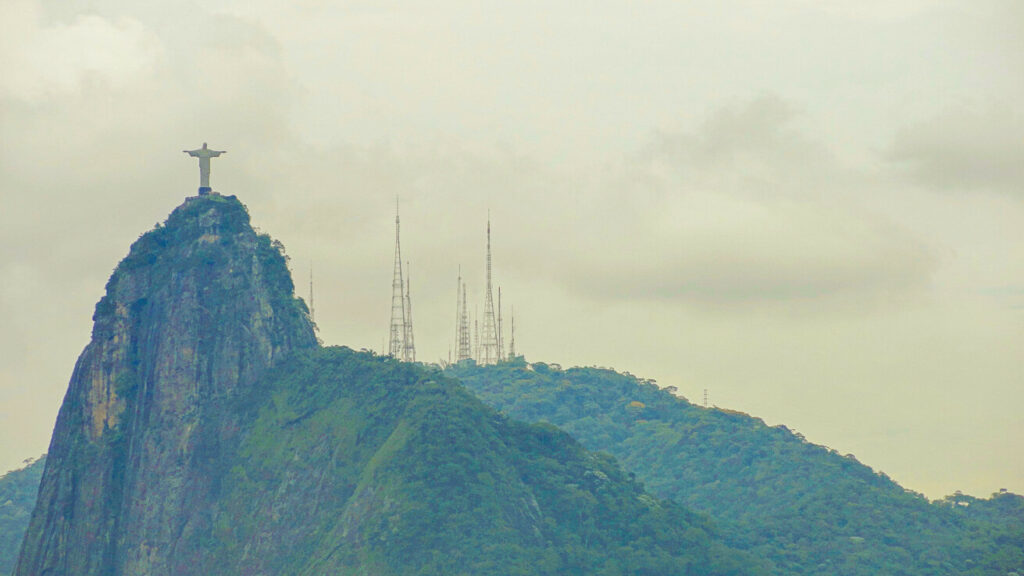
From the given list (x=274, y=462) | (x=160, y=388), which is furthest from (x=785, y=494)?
(x=160, y=388)

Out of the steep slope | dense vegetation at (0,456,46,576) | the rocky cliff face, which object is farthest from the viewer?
dense vegetation at (0,456,46,576)

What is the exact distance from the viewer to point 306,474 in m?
129

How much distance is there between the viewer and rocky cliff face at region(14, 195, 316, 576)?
134m

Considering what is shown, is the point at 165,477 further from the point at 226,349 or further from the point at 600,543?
the point at 600,543

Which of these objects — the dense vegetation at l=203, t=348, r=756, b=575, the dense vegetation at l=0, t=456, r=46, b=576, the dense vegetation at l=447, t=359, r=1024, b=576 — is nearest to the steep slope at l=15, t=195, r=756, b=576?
the dense vegetation at l=203, t=348, r=756, b=575

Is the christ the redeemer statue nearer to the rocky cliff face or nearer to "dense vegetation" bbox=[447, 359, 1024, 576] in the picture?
the rocky cliff face

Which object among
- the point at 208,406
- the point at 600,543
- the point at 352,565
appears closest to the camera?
the point at 352,565

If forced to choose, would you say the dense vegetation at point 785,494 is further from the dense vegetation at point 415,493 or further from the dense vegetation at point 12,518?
the dense vegetation at point 12,518

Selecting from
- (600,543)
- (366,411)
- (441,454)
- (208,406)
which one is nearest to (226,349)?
(208,406)

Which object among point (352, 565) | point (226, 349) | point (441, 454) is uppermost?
point (226, 349)

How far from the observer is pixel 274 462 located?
5182 inches

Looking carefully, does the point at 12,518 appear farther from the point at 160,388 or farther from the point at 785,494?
the point at 785,494

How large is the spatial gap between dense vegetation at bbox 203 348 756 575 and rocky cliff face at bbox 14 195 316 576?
2784 mm

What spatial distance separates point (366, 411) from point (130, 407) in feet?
64.2
